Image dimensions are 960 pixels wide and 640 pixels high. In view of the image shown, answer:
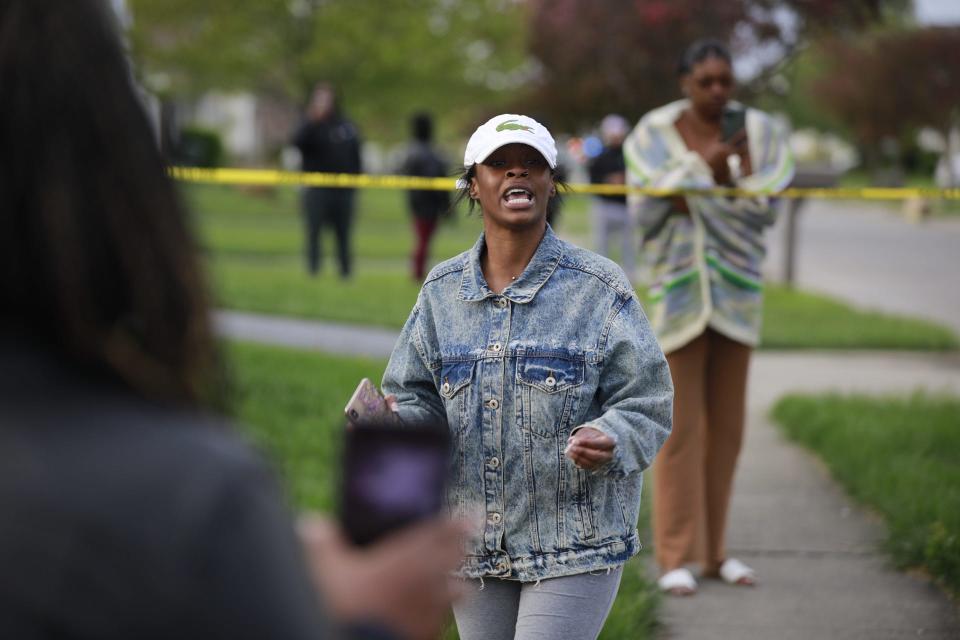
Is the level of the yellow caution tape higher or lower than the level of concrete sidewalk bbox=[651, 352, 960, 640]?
higher

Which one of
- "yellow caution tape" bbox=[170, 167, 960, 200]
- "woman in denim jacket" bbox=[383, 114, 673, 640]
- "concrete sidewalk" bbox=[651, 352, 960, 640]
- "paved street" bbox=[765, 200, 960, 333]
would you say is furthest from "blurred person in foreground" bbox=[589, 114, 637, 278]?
"woman in denim jacket" bbox=[383, 114, 673, 640]

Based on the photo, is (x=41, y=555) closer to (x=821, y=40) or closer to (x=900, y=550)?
(x=900, y=550)

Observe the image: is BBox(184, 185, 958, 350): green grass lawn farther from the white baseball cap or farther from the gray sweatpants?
the gray sweatpants

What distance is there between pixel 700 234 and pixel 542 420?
8.57 ft

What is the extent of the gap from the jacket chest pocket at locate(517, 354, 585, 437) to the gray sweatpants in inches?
14.2

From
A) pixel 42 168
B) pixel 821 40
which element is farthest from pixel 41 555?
pixel 821 40

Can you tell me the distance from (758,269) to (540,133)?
2.58 metres

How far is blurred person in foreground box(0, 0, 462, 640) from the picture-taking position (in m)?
1.16

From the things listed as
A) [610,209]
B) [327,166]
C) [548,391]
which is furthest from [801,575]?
[327,166]

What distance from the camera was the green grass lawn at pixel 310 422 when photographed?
16.5ft

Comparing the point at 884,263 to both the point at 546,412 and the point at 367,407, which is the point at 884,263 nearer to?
the point at 546,412

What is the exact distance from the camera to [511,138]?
3330 mm

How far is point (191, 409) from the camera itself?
1363 mm

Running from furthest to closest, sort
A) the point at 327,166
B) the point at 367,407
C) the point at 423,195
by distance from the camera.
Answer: the point at 327,166 < the point at 423,195 < the point at 367,407
